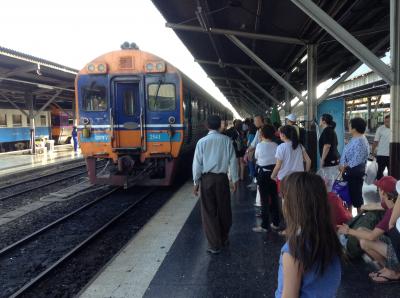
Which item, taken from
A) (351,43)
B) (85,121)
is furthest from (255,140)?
(85,121)

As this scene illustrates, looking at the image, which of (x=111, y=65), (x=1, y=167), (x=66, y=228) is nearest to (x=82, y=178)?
(x=1, y=167)

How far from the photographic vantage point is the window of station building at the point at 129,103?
8.73 m

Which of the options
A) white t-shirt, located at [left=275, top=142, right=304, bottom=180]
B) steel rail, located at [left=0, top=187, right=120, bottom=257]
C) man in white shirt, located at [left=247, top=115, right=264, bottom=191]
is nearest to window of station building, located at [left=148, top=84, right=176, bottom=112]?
man in white shirt, located at [left=247, top=115, right=264, bottom=191]

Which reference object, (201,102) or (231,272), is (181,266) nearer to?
(231,272)

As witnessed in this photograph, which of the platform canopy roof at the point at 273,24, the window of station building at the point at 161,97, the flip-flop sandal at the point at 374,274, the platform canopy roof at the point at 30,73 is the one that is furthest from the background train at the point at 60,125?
the flip-flop sandal at the point at 374,274

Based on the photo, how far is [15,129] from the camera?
77.8ft

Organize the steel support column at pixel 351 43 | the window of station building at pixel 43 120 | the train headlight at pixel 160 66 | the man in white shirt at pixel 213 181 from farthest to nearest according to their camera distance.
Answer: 1. the window of station building at pixel 43 120
2. the train headlight at pixel 160 66
3. the man in white shirt at pixel 213 181
4. the steel support column at pixel 351 43

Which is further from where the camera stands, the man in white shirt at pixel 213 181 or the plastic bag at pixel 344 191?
the plastic bag at pixel 344 191

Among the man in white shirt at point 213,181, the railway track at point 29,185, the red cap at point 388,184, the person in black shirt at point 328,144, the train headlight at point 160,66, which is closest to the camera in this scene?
the red cap at point 388,184

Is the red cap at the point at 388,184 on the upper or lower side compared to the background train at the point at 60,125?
lower

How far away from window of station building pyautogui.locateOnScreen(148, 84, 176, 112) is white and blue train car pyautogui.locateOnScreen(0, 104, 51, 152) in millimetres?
17330

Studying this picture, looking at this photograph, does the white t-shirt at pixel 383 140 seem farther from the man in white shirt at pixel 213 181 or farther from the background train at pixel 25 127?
the background train at pixel 25 127

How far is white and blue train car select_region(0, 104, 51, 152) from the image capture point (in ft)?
74.2

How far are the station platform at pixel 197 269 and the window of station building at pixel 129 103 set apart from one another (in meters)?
3.59
